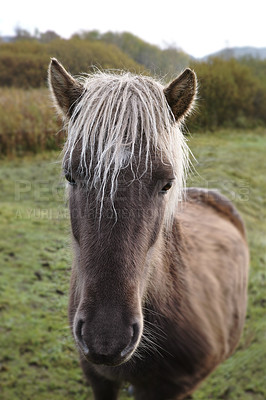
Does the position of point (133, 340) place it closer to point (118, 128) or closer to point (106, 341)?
point (106, 341)

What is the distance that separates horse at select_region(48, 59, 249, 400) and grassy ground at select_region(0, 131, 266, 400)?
0.94 m

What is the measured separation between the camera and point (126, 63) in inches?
119

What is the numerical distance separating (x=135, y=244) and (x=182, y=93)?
3.20 feet

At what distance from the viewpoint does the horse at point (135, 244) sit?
171 cm

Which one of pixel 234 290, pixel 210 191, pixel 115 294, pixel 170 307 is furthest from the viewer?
pixel 210 191

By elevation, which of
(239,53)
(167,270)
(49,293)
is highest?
(239,53)

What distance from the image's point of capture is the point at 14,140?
15.5ft

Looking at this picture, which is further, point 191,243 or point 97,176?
point 191,243

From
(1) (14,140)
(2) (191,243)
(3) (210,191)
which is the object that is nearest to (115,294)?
(2) (191,243)

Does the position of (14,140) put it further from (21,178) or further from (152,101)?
(152,101)

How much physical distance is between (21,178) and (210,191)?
304 cm

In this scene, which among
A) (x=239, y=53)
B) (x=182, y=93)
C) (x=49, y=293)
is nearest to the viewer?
(x=182, y=93)

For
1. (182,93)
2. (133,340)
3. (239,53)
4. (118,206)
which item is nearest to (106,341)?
(133,340)

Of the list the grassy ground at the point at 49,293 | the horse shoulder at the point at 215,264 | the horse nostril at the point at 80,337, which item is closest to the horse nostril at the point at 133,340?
the horse nostril at the point at 80,337
